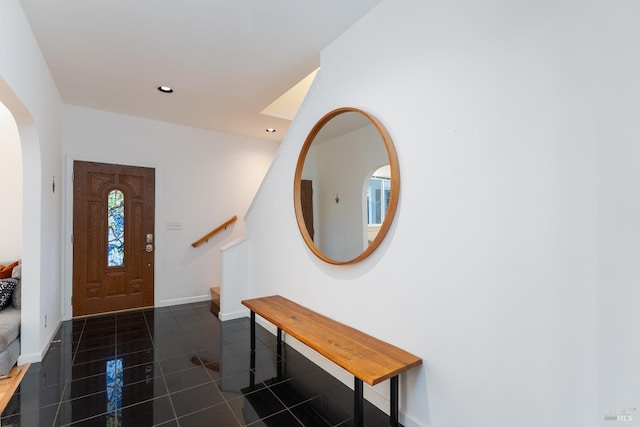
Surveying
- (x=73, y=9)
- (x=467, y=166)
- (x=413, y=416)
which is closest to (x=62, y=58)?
(x=73, y=9)

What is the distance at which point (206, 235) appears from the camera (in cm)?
445

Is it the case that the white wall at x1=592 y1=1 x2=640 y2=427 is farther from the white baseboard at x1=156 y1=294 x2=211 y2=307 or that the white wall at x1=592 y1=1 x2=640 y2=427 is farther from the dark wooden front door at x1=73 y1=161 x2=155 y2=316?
the dark wooden front door at x1=73 y1=161 x2=155 y2=316

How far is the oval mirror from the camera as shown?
6.22 ft

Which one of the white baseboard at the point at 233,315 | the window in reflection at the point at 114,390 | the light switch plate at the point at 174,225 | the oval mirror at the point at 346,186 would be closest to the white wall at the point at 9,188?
the light switch plate at the point at 174,225

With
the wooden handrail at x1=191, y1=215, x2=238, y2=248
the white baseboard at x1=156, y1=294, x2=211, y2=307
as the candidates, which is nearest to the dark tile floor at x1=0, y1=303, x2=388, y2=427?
the white baseboard at x1=156, y1=294, x2=211, y2=307

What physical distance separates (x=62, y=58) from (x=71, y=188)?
65.8 inches

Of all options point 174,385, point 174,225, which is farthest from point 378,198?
point 174,225

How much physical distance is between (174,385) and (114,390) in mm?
400

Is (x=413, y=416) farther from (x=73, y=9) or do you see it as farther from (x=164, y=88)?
(x=164, y=88)

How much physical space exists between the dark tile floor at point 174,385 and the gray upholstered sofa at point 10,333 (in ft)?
0.54

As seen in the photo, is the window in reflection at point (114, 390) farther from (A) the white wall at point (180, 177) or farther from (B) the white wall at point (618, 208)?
(B) the white wall at point (618, 208)

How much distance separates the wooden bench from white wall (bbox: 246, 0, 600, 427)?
3.7 inches

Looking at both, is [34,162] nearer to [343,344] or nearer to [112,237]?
[112,237]

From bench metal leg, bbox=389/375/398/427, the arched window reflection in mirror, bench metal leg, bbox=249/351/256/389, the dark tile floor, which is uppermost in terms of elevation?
the arched window reflection in mirror
